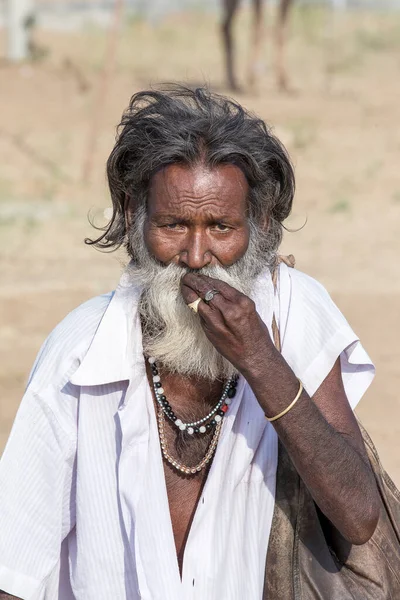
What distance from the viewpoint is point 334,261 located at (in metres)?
10.7

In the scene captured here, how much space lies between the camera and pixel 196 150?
329cm

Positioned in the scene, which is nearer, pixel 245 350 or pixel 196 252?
pixel 245 350

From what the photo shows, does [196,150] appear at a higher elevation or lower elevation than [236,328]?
higher

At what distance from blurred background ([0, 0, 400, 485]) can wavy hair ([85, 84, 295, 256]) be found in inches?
10.4

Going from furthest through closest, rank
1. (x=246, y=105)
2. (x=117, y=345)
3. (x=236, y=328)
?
(x=246, y=105) < (x=117, y=345) < (x=236, y=328)

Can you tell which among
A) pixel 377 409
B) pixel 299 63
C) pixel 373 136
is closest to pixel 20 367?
pixel 377 409

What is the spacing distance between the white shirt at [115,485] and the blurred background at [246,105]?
2.10 feet

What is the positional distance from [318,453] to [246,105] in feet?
41.9

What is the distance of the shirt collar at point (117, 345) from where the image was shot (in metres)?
3.31

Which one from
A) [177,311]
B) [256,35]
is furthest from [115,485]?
[256,35]

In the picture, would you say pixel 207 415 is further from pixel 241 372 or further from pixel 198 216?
pixel 198 216

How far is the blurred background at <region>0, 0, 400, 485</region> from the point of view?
8773 mm

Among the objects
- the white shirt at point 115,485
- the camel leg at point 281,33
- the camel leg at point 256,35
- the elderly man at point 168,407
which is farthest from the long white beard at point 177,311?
the camel leg at point 281,33

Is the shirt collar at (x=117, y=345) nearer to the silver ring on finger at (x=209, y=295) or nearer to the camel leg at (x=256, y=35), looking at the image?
the silver ring on finger at (x=209, y=295)
